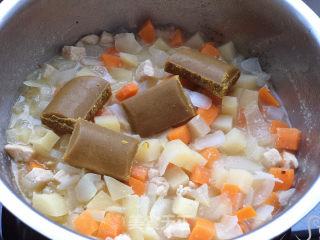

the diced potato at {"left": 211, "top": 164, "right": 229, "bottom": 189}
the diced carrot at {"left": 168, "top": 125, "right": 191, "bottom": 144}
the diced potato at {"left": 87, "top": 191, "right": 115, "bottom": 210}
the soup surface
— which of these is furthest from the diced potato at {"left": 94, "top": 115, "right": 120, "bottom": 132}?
the diced potato at {"left": 211, "top": 164, "right": 229, "bottom": 189}

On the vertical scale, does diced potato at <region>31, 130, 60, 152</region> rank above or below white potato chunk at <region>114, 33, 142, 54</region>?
below

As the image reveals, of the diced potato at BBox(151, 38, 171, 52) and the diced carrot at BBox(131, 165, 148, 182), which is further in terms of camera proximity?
the diced potato at BBox(151, 38, 171, 52)

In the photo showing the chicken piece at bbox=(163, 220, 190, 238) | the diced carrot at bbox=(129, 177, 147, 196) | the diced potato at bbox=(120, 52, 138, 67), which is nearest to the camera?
the chicken piece at bbox=(163, 220, 190, 238)

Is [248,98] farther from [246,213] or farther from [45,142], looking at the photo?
[45,142]

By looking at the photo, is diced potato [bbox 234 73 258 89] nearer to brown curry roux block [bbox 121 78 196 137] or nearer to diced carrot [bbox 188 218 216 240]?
brown curry roux block [bbox 121 78 196 137]

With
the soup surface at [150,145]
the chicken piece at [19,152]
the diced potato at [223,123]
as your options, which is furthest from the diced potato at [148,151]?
the chicken piece at [19,152]

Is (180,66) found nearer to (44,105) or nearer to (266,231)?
(44,105)

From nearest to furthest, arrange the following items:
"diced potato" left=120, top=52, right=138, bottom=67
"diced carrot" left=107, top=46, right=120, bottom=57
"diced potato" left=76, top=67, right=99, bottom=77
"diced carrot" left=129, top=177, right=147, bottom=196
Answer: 1. "diced carrot" left=129, top=177, right=147, bottom=196
2. "diced potato" left=76, top=67, right=99, bottom=77
3. "diced potato" left=120, top=52, right=138, bottom=67
4. "diced carrot" left=107, top=46, right=120, bottom=57

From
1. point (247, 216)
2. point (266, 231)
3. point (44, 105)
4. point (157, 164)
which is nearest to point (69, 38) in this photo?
point (44, 105)
